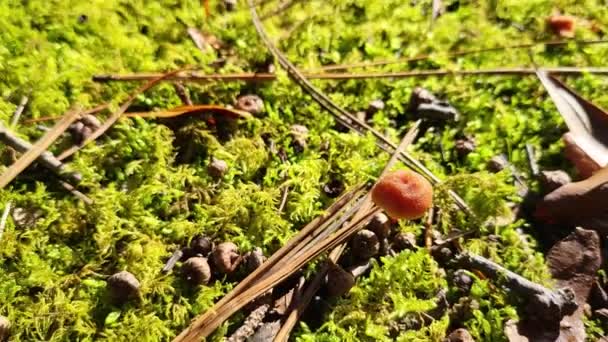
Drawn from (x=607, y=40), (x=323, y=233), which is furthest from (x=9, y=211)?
(x=607, y=40)

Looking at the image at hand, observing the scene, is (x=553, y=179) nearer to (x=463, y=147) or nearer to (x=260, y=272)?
(x=463, y=147)

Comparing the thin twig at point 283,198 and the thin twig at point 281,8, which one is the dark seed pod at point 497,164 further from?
the thin twig at point 281,8

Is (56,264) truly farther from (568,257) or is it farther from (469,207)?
(568,257)

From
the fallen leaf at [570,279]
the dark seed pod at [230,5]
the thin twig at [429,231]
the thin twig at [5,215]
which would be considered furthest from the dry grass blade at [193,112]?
the fallen leaf at [570,279]

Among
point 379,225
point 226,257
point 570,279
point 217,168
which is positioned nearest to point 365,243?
point 379,225

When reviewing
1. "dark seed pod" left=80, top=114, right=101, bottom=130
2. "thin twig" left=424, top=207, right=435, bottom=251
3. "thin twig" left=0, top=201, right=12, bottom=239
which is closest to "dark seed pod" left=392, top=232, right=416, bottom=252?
"thin twig" left=424, top=207, right=435, bottom=251
